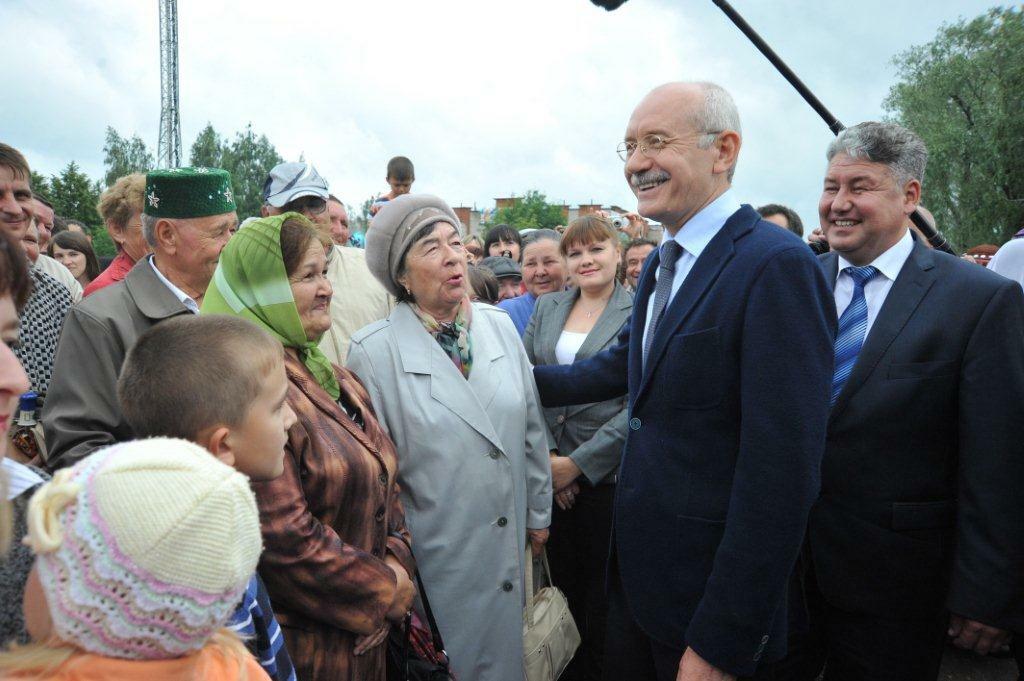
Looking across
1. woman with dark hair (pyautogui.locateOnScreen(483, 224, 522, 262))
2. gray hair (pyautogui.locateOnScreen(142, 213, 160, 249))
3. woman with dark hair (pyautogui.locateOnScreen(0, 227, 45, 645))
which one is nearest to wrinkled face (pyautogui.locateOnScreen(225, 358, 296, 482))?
woman with dark hair (pyautogui.locateOnScreen(0, 227, 45, 645))

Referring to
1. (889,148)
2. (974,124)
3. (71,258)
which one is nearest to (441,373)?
(889,148)

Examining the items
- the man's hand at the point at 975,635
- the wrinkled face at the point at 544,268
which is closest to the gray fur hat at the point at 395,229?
the wrinkled face at the point at 544,268

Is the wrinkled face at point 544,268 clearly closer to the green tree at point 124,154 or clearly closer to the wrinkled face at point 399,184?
the wrinkled face at point 399,184

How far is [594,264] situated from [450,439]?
1538 mm

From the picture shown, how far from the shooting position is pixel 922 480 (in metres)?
2.27

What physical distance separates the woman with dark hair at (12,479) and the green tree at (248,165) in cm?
4664

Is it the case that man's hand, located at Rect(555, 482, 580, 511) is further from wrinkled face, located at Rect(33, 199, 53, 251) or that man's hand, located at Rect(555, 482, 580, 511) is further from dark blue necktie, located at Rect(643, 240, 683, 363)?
wrinkled face, located at Rect(33, 199, 53, 251)

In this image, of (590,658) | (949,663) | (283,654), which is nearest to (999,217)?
(949,663)

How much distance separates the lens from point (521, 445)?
2.83 metres

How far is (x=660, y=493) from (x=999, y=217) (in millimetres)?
30487

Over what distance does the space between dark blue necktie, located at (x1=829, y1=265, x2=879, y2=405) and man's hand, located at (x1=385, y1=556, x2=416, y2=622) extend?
1.56m

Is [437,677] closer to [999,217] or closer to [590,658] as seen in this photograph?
[590,658]

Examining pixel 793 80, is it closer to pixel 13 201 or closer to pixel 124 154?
pixel 13 201

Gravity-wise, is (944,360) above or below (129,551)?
above
